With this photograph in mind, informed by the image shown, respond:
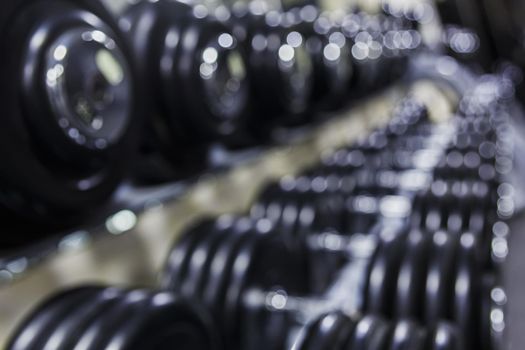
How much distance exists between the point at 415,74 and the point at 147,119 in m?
2.48

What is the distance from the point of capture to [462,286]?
852mm

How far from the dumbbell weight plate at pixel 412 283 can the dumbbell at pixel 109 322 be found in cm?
32

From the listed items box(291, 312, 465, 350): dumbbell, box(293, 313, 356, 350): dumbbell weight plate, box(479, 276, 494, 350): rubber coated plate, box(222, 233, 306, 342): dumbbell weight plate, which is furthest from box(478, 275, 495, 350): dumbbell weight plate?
box(222, 233, 306, 342): dumbbell weight plate

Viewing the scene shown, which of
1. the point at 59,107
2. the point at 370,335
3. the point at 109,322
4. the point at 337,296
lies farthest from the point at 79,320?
the point at 337,296

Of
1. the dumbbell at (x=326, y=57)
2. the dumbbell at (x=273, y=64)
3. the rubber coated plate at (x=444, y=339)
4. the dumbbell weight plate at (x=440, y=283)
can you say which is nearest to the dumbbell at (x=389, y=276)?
the dumbbell weight plate at (x=440, y=283)

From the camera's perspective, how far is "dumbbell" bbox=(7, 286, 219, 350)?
0.60m

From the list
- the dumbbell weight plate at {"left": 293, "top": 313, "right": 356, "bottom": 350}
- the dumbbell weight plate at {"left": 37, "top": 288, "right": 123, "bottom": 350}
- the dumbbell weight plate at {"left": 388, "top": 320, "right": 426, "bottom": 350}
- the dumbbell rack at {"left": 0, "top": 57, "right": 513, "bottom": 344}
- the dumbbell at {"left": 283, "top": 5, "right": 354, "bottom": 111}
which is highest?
the dumbbell at {"left": 283, "top": 5, "right": 354, "bottom": 111}

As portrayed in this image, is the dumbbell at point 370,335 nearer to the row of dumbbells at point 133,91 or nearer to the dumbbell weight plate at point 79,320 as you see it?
the dumbbell weight plate at point 79,320

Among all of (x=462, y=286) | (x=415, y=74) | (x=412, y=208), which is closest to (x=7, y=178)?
(x=462, y=286)

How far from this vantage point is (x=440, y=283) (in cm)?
86

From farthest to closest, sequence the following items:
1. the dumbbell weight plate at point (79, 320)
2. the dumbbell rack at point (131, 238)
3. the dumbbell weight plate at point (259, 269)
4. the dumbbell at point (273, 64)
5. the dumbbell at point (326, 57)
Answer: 1. the dumbbell at point (326, 57)
2. the dumbbell at point (273, 64)
3. the dumbbell weight plate at point (259, 269)
4. the dumbbell rack at point (131, 238)
5. the dumbbell weight plate at point (79, 320)

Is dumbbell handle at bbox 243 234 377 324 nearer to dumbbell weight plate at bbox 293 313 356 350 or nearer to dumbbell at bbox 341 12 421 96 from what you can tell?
dumbbell weight plate at bbox 293 313 356 350

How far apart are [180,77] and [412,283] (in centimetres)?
47

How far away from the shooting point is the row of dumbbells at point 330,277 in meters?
0.65
